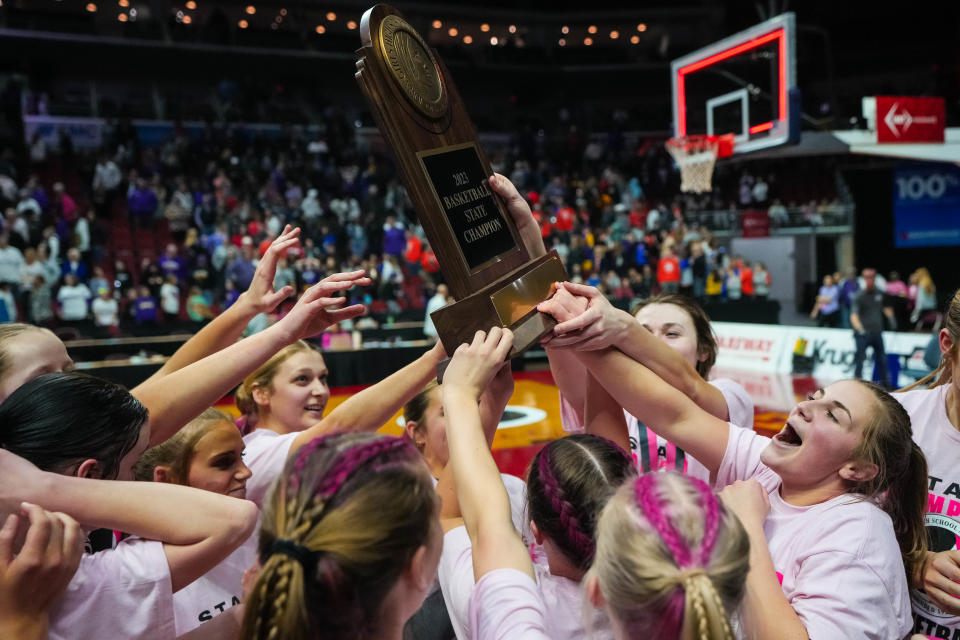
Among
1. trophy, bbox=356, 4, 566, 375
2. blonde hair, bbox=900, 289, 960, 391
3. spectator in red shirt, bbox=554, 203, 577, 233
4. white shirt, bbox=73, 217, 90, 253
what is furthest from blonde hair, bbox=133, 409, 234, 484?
spectator in red shirt, bbox=554, 203, 577, 233

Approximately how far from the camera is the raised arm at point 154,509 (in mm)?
1373

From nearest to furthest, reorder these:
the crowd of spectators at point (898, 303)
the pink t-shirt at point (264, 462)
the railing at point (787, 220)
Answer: the pink t-shirt at point (264, 462) < the crowd of spectators at point (898, 303) < the railing at point (787, 220)

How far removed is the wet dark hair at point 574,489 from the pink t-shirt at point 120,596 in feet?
2.46

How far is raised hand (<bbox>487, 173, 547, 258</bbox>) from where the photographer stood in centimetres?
207

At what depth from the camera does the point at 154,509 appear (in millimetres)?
1422

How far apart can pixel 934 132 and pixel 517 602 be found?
12.1 meters

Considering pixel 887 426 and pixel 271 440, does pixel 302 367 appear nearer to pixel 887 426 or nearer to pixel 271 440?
pixel 271 440

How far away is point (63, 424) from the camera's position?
4.85 feet

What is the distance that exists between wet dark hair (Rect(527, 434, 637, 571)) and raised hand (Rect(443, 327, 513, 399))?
0.23 metres

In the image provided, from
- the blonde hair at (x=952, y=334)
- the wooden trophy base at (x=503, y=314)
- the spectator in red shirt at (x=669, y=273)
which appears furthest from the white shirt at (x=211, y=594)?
the spectator in red shirt at (x=669, y=273)

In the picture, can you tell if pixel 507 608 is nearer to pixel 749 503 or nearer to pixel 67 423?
pixel 749 503

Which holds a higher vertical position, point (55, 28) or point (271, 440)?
point (55, 28)

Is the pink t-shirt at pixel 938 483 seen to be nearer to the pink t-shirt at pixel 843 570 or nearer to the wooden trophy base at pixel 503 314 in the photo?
the pink t-shirt at pixel 843 570

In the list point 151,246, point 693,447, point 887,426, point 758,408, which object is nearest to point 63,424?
point 693,447
